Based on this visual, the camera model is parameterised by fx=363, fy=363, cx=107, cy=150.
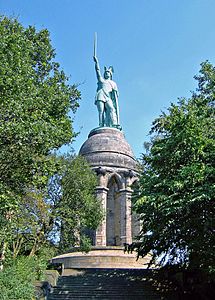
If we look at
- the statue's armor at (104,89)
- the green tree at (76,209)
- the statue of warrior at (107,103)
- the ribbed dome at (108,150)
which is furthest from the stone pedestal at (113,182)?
the green tree at (76,209)

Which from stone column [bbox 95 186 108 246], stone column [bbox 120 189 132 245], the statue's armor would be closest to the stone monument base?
stone column [bbox 95 186 108 246]

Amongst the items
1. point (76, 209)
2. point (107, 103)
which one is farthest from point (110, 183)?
point (76, 209)

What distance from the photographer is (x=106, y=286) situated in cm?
1377

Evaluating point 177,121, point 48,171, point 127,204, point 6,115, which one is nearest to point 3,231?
point 48,171

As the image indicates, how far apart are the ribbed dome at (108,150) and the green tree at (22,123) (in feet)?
42.0

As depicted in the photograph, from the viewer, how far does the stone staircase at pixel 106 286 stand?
Result: 1293 cm

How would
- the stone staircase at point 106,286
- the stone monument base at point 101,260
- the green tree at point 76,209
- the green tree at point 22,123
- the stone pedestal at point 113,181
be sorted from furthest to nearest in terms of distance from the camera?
the stone pedestal at point 113,181 → the stone monument base at point 101,260 → the green tree at point 76,209 → the stone staircase at point 106,286 → the green tree at point 22,123

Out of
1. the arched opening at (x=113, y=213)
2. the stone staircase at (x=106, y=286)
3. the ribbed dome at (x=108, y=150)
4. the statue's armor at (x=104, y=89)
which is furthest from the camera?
the statue's armor at (x=104, y=89)

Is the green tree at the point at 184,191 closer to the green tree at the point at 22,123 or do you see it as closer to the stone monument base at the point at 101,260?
the green tree at the point at 22,123

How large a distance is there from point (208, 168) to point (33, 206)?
7946 millimetres

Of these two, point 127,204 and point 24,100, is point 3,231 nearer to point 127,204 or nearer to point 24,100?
point 24,100

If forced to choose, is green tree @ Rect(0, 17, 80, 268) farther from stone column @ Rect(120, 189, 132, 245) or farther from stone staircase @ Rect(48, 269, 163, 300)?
stone column @ Rect(120, 189, 132, 245)

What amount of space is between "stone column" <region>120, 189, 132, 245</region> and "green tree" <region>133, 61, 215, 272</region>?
9260 mm

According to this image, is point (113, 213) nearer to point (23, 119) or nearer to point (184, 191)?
point (184, 191)
